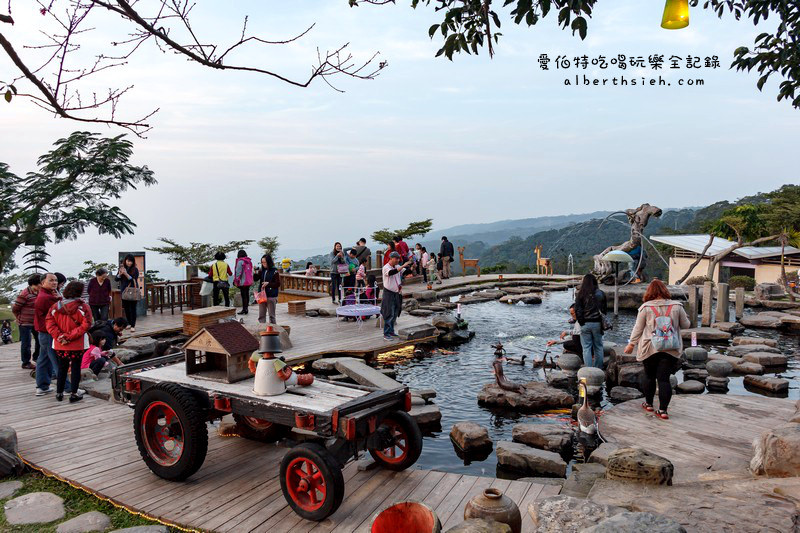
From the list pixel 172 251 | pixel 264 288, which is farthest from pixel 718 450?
pixel 172 251

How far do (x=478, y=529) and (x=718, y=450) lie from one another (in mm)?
4331

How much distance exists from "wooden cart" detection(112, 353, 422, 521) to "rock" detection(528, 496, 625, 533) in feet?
5.93

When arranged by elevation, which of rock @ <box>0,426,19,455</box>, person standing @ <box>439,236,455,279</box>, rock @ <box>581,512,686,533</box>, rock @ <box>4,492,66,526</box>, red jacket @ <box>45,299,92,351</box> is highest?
person standing @ <box>439,236,455,279</box>

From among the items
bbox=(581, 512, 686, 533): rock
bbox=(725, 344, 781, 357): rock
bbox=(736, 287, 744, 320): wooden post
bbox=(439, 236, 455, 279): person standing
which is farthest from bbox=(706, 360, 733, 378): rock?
bbox=(439, 236, 455, 279): person standing

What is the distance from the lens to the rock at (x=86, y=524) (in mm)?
5207

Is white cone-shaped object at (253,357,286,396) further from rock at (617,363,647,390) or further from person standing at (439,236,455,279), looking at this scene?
person standing at (439,236,455,279)

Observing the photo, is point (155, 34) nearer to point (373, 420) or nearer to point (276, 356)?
point (276, 356)

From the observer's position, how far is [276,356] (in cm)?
584

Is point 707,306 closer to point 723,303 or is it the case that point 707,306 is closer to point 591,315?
Answer: point 723,303

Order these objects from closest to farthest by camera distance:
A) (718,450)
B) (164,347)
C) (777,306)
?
(718,450)
(164,347)
(777,306)

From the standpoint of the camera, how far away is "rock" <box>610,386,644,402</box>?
34.5 ft

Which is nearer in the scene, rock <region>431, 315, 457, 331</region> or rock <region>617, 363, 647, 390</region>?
rock <region>617, 363, 647, 390</region>

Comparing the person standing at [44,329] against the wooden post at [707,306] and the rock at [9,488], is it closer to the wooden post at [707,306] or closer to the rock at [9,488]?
the rock at [9,488]

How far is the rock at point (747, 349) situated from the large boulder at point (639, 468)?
10.8 m
